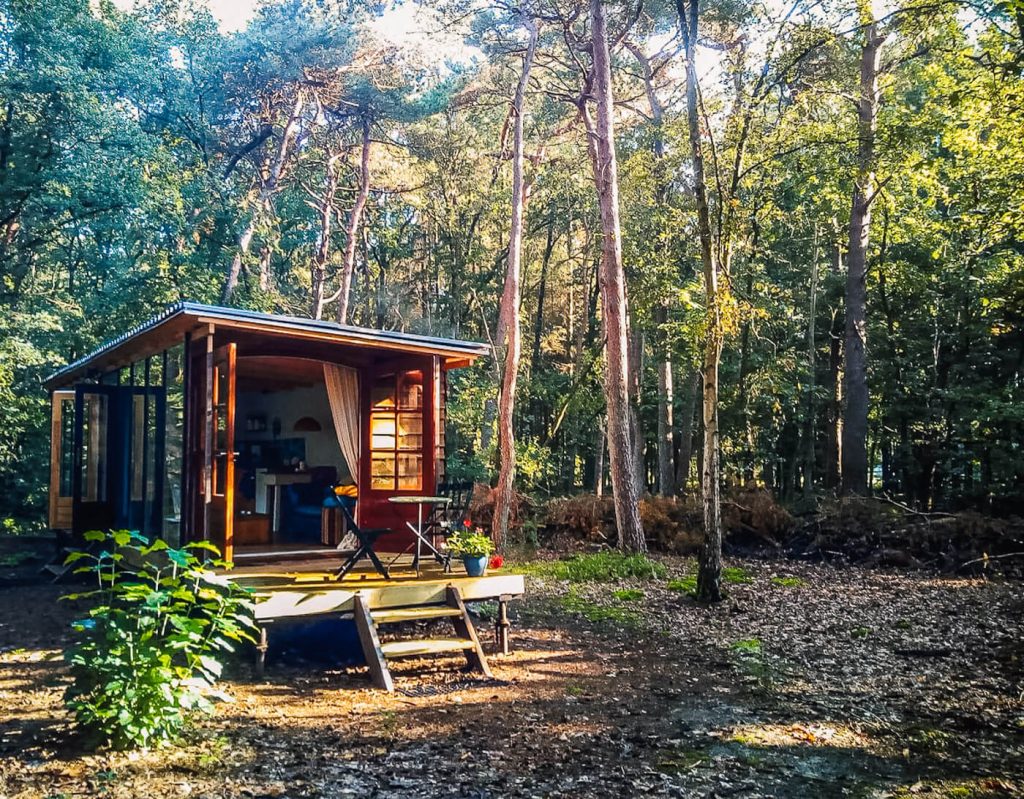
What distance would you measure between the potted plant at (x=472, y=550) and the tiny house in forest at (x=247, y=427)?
1.27 m

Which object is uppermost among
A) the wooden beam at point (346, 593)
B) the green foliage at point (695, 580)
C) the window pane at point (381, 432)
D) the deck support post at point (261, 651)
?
the window pane at point (381, 432)

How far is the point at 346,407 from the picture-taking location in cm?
850

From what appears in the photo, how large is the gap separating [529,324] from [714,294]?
15663mm

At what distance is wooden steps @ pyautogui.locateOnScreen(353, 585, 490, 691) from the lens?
17.9 ft

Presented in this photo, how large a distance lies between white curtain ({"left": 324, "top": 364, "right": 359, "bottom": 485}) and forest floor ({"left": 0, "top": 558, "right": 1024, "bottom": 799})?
7.67 ft

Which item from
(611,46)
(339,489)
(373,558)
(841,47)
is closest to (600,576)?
(339,489)

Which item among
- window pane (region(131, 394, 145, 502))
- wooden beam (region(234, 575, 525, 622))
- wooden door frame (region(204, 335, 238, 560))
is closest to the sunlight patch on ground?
wooden beam (region(234, 575, 525, 622))

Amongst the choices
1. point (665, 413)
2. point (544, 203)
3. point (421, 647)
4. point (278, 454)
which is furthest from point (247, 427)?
point (544, 203)

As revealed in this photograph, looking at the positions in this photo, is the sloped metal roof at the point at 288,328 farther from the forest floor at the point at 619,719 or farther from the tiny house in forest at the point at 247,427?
the forest floor at the point at 619,719

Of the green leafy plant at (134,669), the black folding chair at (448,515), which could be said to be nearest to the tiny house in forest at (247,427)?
the black folding chair at (448,515)

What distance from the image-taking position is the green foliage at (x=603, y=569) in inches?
402

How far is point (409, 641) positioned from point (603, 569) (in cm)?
501

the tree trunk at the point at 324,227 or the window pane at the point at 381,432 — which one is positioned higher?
the tree trunk at the point at 324,227

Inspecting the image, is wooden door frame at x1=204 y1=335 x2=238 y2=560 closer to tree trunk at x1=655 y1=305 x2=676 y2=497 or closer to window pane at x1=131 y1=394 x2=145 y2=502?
window pane at x1=131 y1=394 x2=145 y2=502
